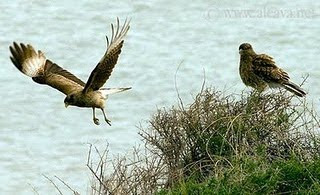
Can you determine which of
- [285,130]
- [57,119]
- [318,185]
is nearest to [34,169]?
[57,119]

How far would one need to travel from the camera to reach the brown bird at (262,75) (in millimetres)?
11953

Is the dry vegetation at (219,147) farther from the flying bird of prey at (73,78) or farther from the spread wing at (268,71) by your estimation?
the flying bird of prey at (73,78)

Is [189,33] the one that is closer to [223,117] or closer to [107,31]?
[107,31]

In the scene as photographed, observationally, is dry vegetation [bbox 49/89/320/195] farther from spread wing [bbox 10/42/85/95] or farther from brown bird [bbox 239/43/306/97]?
spread wing [bbox 10/42/85/95]

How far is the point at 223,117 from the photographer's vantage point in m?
11.5

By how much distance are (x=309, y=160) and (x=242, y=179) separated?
700mm

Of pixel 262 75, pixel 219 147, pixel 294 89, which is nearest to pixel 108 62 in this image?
pixel 219 147

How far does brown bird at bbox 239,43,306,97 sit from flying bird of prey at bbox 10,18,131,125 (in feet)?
4.06

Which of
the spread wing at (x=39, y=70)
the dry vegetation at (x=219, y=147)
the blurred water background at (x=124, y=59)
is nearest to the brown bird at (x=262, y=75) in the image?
the dry vegetation at (x=219, y=147)

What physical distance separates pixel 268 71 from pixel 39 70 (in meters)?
1.93

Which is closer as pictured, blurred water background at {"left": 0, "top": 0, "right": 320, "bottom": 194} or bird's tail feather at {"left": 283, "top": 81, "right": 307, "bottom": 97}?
bird's tail feather at {"left": 283, "top": 81, "right": 307, "bottom": 97}

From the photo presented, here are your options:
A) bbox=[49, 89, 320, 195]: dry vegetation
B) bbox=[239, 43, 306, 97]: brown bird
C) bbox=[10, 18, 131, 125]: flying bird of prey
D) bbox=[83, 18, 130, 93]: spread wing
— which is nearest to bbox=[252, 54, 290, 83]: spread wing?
bbox=[239, 43, 306, 97]: brown bird

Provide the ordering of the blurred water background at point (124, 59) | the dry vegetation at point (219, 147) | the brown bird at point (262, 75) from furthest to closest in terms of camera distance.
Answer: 1. the blurred water background at point (124, 59)
2. the brown bird at point (262, 75)
3. the dry vegetation at point (219, 147)

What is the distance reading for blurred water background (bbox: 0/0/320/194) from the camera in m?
17.6
